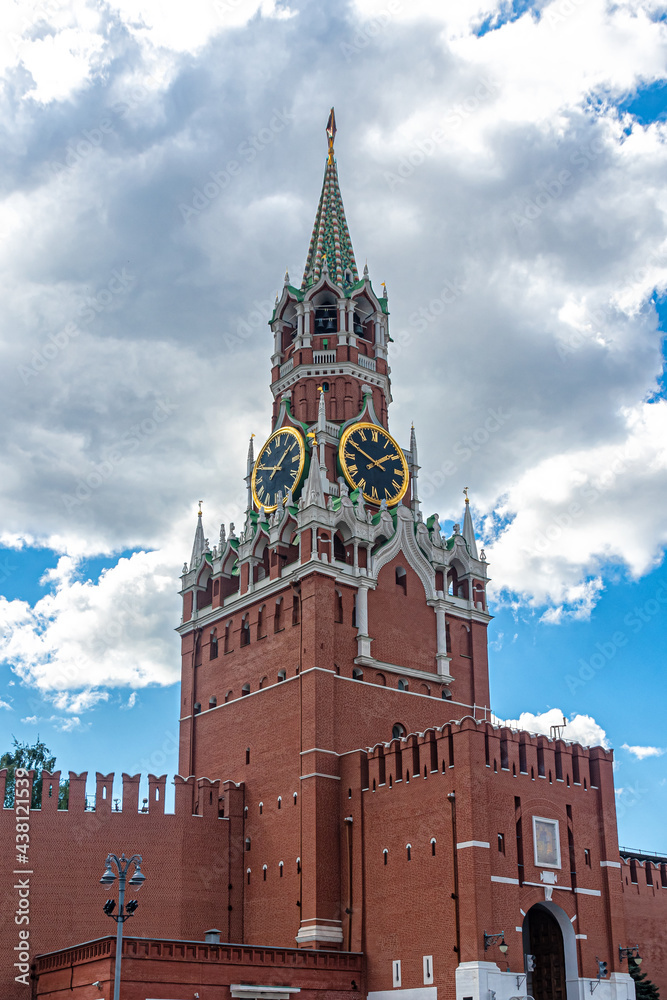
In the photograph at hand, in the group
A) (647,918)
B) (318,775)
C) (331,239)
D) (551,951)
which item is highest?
(331,239)

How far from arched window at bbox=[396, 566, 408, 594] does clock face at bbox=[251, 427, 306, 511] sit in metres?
7.41

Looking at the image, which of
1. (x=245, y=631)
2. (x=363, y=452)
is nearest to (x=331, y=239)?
(x=363, y=452)

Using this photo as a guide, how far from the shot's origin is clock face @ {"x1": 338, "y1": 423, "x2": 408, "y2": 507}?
211ft

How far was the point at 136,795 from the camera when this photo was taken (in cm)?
5409

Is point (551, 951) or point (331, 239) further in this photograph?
point (331, 239)

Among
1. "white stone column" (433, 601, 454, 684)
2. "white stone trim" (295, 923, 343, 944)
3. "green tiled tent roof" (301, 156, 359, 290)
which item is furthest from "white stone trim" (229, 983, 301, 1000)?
"green tiled tent roof" (301, 156, 359, 290)

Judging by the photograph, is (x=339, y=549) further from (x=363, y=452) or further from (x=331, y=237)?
(x=331, y=237)

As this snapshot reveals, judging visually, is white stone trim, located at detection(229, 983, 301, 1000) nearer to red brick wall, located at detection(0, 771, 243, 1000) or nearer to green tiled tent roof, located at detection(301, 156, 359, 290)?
red brick wall, located at detection(0, 771, 243, 1000)

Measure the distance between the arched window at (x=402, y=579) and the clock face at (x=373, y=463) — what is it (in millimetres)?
4528

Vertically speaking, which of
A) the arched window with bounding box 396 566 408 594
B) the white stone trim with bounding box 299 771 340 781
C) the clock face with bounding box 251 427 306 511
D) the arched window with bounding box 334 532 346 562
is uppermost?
the clock face with bounding box 251 427 306 511

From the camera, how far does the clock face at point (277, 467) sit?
64188mm

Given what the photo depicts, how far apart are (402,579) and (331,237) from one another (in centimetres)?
2497

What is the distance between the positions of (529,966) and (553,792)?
726 centimetres

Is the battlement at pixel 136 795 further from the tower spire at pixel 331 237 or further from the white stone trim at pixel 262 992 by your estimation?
the tower spire at pixel 331 237
